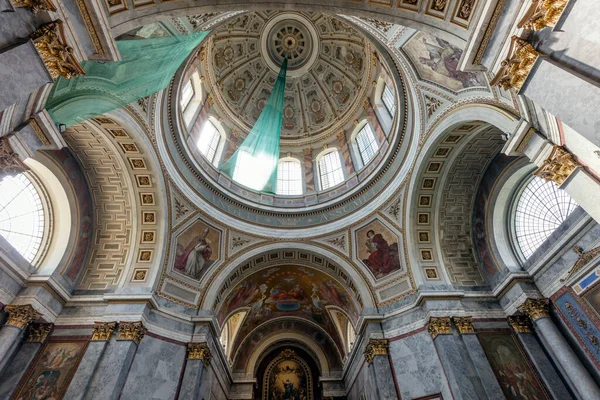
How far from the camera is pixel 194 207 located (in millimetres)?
13711

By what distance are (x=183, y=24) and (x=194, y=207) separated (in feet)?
23.6

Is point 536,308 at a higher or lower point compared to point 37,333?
higher

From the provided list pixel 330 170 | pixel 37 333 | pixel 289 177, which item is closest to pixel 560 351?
pixel 330 170

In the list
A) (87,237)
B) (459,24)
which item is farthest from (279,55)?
(459,24)

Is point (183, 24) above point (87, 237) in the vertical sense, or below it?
above

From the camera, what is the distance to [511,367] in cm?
1009

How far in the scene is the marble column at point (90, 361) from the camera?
29.9 feet

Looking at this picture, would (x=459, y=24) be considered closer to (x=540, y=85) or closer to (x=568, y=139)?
(x=540, y=85)

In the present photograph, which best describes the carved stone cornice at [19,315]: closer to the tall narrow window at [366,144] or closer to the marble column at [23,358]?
the marble column at [23,358]

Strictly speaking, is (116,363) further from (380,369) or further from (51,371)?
Result: (380,369)

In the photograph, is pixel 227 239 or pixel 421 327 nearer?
pixel 421 327

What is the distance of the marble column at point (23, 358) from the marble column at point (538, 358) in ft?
51.3

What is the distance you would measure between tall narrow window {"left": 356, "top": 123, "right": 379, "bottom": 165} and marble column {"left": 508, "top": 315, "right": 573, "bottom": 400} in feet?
30.1

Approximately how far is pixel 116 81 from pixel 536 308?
44.6ft
